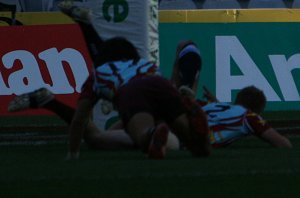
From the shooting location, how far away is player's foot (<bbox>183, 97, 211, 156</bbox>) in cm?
891

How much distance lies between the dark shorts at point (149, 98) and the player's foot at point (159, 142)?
1.08ft

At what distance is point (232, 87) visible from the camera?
17.9m

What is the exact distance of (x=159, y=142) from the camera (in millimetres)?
8586

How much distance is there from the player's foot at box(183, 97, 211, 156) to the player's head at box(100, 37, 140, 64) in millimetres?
634

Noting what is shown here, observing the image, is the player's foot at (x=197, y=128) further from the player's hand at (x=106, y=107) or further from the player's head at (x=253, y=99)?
the player's hand at (x=106, y=107)

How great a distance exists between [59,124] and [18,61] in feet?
8.36

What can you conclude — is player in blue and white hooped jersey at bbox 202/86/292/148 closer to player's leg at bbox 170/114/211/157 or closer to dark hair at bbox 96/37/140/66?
player's leg at bbox 170/114/211/157

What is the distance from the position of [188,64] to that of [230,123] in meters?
0.99

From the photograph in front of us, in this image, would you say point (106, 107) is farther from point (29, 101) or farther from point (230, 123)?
point (29, 101)

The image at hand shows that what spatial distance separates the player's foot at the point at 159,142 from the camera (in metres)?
8.45

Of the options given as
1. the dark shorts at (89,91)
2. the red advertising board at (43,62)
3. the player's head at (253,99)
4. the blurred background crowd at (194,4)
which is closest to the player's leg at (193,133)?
the dark shorts at (89,91)

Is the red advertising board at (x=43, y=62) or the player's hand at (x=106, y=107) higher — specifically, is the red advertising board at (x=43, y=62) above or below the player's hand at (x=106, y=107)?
below

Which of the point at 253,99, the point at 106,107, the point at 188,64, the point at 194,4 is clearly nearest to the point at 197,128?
the point at 253,99

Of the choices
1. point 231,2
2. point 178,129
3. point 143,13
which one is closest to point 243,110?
point 178,129
